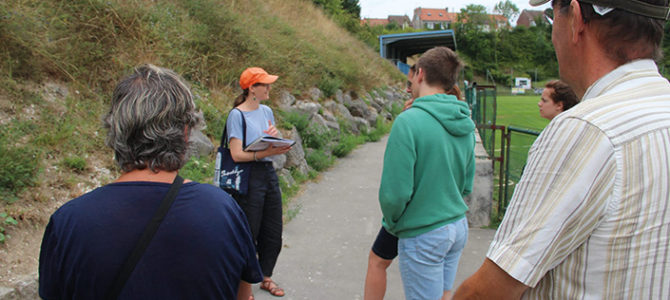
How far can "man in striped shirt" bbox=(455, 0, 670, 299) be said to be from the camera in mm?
1009

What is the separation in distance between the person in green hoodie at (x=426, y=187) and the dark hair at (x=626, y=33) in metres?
1.47

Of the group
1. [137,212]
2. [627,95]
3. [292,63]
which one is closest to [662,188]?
[627,95]

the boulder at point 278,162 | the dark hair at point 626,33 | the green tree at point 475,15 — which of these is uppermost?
the green tree at point 475,15

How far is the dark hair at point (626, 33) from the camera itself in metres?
1.15

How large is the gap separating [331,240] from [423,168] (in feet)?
11.0

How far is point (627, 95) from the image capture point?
1097 millimetres

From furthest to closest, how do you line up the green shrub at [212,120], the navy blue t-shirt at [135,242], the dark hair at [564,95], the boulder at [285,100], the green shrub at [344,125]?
the green shrub at [344,125] < the boulder at [285,100] < the green shrub at [212,120] < the dark hair at [564,95] < the navy blue t-shirt at [135,242]

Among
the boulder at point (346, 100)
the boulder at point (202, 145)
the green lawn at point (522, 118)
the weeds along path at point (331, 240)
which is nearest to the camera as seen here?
the weeds along path at point (331, 240)

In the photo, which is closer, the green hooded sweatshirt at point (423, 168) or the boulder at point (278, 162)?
the green hooded sweatshirt at point (423, 168)

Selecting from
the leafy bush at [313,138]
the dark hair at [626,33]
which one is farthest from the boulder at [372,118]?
the dark hair at [626,33]

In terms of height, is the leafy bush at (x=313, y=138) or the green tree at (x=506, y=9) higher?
the green tree at (x=506, y=9)

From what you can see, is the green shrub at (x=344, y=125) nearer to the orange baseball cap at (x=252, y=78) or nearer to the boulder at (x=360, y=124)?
the boulder at (x=360, y=124)

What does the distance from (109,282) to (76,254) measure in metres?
0.15

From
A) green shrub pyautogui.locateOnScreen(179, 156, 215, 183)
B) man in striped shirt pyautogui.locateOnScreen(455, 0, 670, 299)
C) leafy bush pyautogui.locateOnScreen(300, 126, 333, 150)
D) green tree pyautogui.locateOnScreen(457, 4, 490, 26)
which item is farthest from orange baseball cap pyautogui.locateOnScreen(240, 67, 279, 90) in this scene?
green tree pyautogui.locateOnScreen(457, 4, 490, 26)
